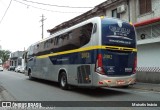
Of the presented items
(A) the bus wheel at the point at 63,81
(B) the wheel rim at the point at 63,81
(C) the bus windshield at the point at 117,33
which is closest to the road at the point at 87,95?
(A) the bus wheel at the point at 63,81

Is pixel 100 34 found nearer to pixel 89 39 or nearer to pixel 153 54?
pixel 89 39

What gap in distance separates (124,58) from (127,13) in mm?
12168

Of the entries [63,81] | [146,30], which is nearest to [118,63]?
[63,81]

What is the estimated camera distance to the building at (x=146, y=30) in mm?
19739

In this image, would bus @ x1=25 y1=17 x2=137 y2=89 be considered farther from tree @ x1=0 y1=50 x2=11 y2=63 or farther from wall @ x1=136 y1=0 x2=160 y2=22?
tree @ x1=0 y1=50 x2=11 y2=63

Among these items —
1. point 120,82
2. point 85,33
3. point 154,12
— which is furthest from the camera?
point 154,12

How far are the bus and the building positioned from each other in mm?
6569

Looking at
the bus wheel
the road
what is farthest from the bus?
the road

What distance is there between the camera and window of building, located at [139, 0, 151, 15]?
21777 millimetres

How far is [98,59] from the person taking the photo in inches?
471

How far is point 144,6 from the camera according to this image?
22375 millimetres

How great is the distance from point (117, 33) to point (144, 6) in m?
10.9

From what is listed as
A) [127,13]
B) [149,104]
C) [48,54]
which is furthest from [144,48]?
[149,104]

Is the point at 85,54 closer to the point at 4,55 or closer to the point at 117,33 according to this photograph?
the point at 117,33
